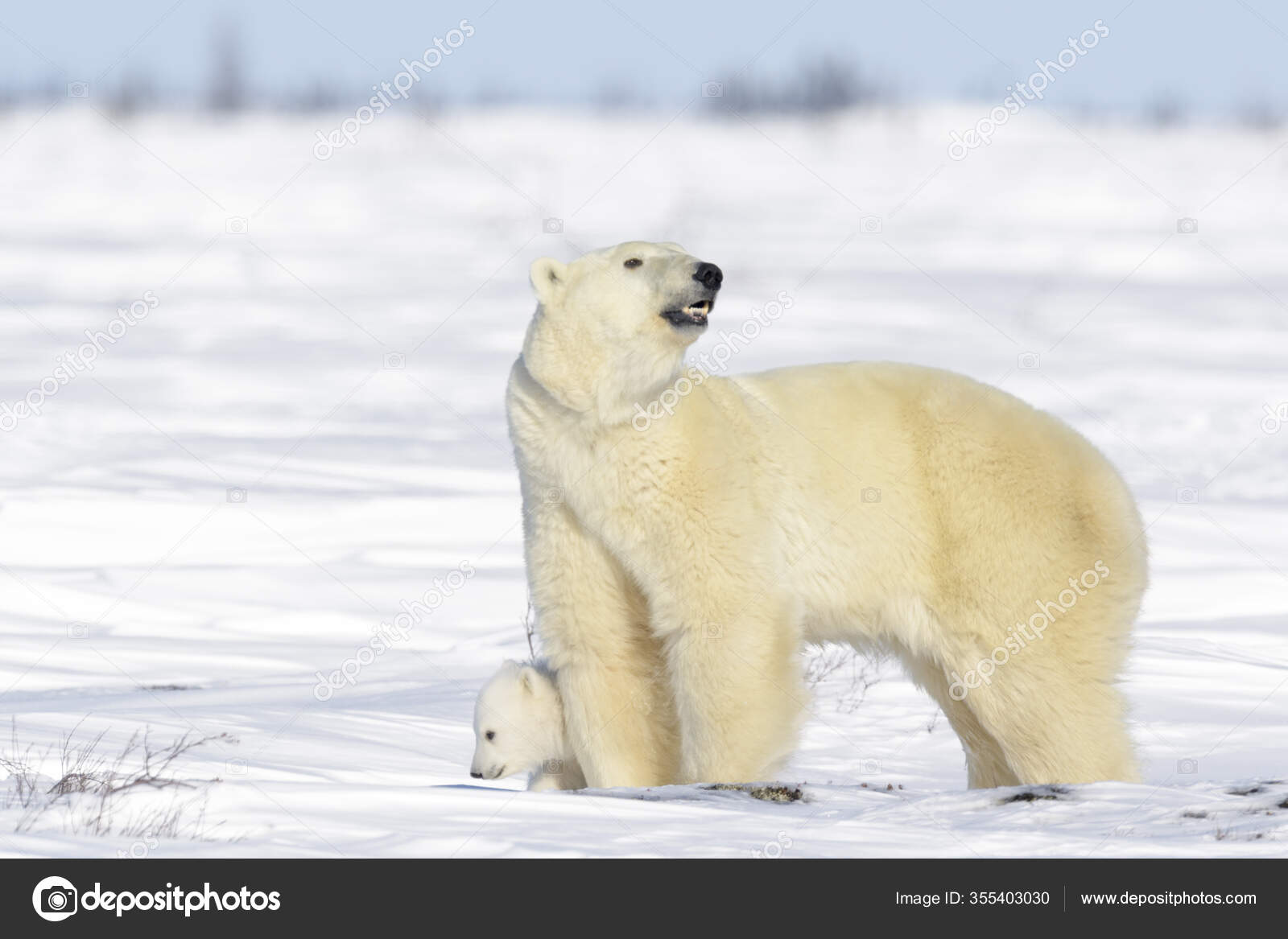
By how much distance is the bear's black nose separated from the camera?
426 centimetres

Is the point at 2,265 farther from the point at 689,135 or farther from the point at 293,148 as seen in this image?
the point at 689,135

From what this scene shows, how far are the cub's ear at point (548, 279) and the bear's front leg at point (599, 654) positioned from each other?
24.3 inches

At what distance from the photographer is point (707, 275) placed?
14.0 feet

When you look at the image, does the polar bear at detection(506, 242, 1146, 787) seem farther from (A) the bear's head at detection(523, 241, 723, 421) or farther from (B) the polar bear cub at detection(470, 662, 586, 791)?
(B) the polar bear cub at detection(470, 662, 586, 791)

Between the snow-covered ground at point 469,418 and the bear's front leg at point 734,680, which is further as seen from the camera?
the bear's front leg at point 734,680

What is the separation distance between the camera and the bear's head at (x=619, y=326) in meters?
4.29

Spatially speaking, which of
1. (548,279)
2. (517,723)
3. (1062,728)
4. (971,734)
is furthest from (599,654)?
(1062,728)

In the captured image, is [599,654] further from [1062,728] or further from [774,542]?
[1062,728]

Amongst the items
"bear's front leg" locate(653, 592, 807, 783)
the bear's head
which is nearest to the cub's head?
"bear's front leg" locate(653, 592, 807, 783)

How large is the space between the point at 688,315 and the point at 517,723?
1.54m

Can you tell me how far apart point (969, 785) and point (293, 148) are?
25262 mm

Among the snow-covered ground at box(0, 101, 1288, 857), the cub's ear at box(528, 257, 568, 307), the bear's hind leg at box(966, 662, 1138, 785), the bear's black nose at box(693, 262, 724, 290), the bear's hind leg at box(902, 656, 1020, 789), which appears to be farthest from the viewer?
the bear's hind leg at box(902, 656, 1020, 789)

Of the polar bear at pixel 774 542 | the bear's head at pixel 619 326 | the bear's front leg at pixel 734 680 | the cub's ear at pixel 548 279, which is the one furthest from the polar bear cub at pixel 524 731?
the cub's ear at pixel 548 279

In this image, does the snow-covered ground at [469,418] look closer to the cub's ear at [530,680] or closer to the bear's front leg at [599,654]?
the cub's ear at [530,680]
